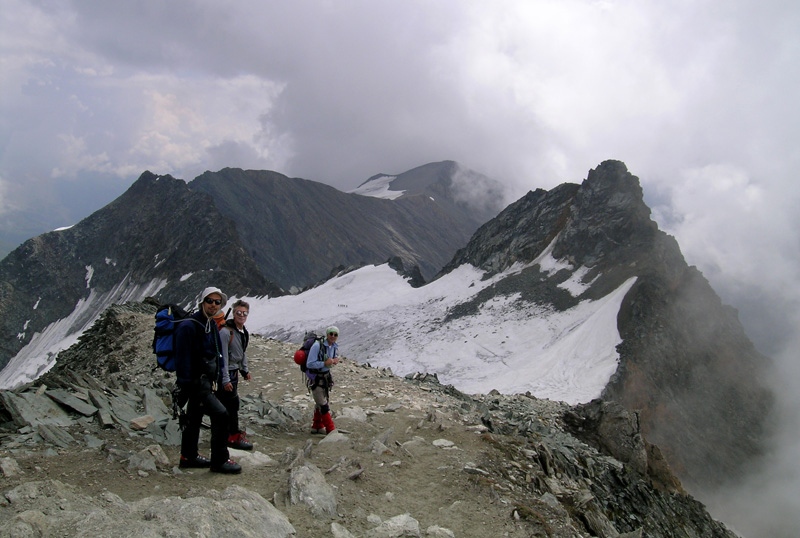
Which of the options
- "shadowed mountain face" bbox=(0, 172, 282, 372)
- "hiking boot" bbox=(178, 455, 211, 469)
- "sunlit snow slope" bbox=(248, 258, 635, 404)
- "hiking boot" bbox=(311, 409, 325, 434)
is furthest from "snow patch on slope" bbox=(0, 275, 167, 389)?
"hiking boot" bbox=(178, 455, 211, 469)

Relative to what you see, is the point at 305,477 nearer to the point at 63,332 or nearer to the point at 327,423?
the point at 327,423

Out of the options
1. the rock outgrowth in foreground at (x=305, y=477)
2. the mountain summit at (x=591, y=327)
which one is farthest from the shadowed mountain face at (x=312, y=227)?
the rock outgrowth in foreground at (x=305, y=477)

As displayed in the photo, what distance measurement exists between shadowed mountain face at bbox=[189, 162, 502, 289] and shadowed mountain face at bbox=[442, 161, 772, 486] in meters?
80.1

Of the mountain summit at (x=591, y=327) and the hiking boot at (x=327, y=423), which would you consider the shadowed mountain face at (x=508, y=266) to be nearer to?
the mountain summit at (x=591, y=327)

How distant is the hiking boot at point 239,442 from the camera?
280 inches

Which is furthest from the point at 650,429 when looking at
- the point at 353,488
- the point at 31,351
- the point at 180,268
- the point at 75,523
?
the point at 31,351

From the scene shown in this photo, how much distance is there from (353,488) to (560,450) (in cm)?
Result: 557

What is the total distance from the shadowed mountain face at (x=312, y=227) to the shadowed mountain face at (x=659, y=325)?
80094 millimetres

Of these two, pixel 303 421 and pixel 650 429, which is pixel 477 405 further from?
pixel 650 429

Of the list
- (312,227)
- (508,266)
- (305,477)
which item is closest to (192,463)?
(305,477)

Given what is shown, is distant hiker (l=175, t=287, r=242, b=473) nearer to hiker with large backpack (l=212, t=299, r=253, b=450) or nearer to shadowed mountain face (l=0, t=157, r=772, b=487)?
hiker with large backpack (l=212, t=299, r=253, b=450)

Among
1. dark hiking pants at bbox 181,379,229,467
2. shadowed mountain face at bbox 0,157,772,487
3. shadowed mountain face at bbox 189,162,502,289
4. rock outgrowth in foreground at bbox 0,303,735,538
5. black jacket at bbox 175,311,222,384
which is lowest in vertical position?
rock outgrowth in foreground at bbox 0,303,735,538

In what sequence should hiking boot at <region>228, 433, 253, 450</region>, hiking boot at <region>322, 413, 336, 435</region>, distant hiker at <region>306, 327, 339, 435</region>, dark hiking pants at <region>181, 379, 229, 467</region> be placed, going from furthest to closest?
hiking boot at <region>322, 413, 336, 435</region>, distant hiker at <region>306, 327, 339, 435</region>, hiking boot at <region>228, 433, 253, 450</region>, dark hiking pants at <region>181, 379, 229, 467</region>

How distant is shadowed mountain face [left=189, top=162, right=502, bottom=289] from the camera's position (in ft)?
422
